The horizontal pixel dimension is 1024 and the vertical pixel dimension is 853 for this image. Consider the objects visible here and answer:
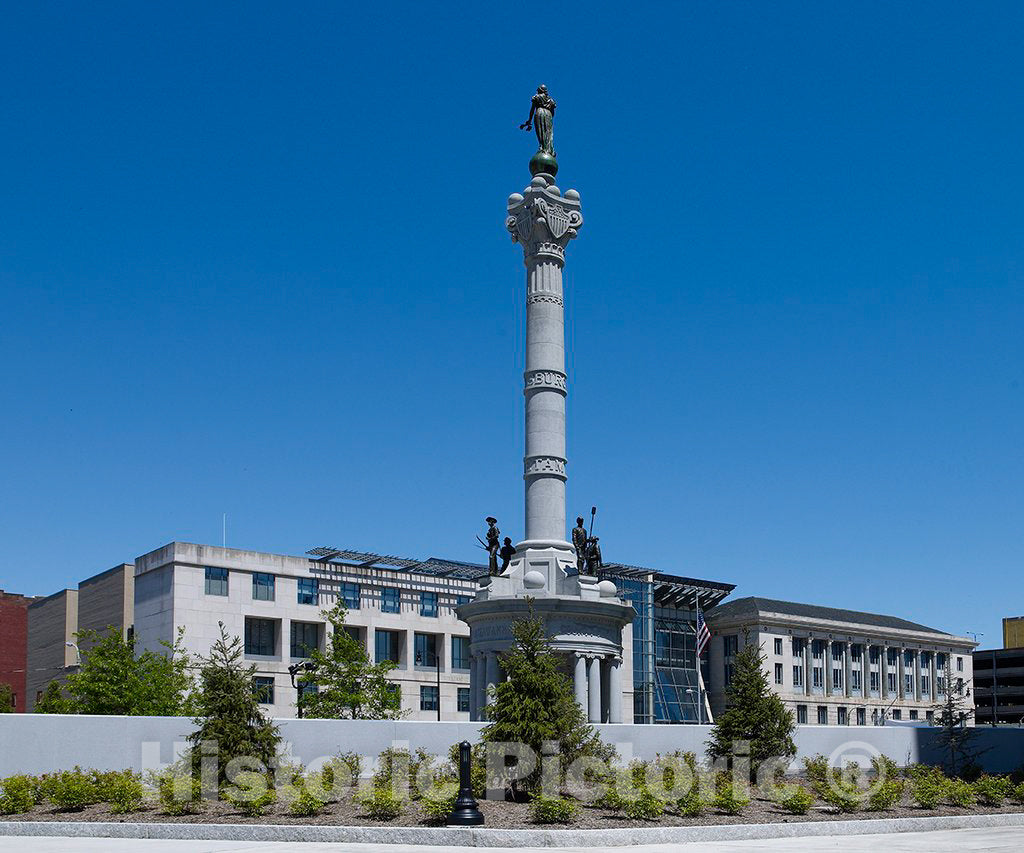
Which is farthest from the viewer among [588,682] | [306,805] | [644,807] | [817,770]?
[588,682]

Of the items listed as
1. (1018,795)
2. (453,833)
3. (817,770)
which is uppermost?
(453,833)

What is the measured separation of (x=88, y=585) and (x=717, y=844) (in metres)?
80.0

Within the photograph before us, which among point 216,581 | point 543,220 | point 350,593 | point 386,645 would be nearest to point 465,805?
point 543,220

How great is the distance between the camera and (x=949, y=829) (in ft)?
83.7

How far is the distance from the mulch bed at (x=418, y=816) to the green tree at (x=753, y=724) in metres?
6.49

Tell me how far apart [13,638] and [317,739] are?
100213 mm

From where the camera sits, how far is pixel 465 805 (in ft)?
73.0

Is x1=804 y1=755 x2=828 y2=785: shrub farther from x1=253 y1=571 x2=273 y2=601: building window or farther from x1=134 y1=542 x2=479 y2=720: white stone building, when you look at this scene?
x1=253 y1=571 x2=273 y2=601: building window

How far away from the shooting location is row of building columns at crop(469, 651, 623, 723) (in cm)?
3756

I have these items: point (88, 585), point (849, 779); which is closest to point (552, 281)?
point (849, 779)

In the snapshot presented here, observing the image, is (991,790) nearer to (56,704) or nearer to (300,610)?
(56,704)

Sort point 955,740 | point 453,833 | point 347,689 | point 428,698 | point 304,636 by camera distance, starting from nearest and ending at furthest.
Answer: point 453,833 → point 955,740 → point 347,689 → point 304,636 → point 428,698

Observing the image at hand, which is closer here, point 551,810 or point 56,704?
point 551,810

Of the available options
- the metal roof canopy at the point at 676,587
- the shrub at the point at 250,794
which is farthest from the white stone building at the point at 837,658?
the shrub at the point at 250,794
